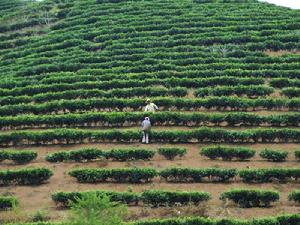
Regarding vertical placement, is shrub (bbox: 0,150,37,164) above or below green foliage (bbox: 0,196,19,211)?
above

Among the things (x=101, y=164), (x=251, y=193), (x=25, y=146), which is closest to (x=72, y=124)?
(x=25, y=146)

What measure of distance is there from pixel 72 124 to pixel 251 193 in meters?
11.8

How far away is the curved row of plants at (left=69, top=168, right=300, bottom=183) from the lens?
22797 millimetres

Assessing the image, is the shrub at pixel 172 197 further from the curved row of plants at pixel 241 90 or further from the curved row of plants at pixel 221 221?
the curved row of plants at pixel 241 90

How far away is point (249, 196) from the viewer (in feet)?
68.6


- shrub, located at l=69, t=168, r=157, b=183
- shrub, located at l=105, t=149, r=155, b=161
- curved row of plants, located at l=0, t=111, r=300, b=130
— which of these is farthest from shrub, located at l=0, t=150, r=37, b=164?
curved row of plants, located at l=0, t=111, r=300, b=130

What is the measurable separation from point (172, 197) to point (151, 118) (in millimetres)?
7902

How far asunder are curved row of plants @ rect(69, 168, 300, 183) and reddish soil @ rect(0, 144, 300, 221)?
27 cm

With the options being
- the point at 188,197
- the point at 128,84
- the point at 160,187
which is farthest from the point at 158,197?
the point at 128,84

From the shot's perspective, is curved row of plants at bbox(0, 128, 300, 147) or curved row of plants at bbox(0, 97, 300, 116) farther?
curved row of plants at bbox(0, 97, 300, 116)

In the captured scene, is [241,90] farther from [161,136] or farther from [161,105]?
[161,136]

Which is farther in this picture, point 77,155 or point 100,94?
point 100,94

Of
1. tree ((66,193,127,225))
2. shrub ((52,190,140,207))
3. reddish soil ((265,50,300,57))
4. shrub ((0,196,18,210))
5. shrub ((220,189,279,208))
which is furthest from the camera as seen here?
reddish soil ((265,50,300,57))

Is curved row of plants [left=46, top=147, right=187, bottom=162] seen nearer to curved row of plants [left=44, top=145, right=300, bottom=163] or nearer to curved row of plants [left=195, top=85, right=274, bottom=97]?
curved row of plants [left=44, top=145, right=300, bottom=163]
